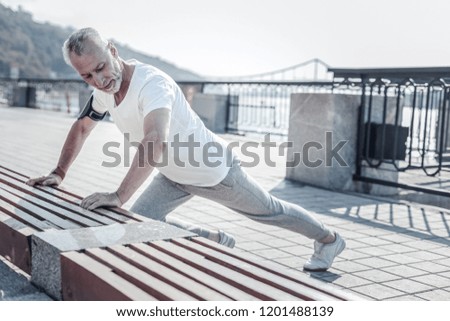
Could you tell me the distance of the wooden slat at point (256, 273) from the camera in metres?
2.30

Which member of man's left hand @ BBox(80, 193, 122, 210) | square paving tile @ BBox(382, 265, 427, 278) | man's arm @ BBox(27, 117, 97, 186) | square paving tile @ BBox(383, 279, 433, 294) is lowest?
square paving tile @ BBox(383, 279, 433, 294)

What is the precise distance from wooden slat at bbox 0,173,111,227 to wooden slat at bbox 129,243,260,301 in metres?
0.45

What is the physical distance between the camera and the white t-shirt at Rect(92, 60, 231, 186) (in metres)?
3.44

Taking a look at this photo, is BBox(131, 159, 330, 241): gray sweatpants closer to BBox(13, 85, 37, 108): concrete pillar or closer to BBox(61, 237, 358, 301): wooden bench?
BBox(61, 237, 358, 301): wooden bench

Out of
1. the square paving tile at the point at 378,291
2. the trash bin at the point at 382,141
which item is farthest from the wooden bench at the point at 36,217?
the trash bin at the point at 382,141

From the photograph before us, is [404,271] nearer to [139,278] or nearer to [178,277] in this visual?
[178,277]

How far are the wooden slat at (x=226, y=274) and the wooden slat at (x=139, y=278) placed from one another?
239mm

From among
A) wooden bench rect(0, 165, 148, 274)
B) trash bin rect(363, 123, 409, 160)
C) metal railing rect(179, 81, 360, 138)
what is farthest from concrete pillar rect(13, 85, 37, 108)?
wooden bench rect(0, 165, 148, 274)

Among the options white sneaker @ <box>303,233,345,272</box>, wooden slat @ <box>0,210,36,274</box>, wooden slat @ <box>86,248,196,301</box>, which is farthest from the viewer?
white sneaker @ <box>303,233,345,272</box>

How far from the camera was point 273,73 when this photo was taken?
3644 cm

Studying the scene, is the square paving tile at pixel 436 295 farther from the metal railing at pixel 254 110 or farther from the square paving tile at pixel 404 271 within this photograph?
the metal railing at pixel 254 110

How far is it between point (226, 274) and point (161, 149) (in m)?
1.04

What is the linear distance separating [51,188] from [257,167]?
18.5 ft

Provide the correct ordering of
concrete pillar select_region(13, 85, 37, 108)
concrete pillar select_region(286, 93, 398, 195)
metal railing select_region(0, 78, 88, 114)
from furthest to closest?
1. concrete pillar select_region(13, 85, 37, 108)
2. metal railing select_region(0, 78, 88, 114)
3. concrete pillar select_region(286, 93, 398, 195)
